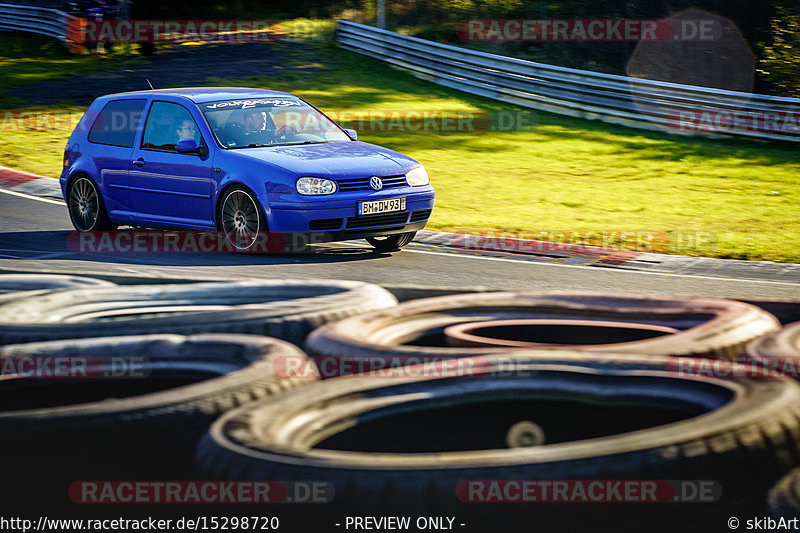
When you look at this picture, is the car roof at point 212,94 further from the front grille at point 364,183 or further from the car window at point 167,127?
the front grille at point 364,183

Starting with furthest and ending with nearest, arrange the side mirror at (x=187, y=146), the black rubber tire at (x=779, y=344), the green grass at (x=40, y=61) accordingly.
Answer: the green grass at (x=40, y=61), the side mirror at (x=187, y=146), the black rubber tire at (x=779, y=344)

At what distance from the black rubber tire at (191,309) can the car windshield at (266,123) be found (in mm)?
3723

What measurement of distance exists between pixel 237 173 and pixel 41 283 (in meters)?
3.18

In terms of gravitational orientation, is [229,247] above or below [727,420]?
below

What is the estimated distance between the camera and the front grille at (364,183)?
9.86 m

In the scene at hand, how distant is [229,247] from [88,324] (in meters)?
4.57

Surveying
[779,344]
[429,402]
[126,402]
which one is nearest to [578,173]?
[779,344]

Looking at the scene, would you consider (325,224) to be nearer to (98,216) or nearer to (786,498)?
(98,216)

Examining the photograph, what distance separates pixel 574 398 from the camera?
4438mm

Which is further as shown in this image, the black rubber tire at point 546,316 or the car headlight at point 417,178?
the car headlight at point 417,178

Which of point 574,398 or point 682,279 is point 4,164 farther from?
point 574,398

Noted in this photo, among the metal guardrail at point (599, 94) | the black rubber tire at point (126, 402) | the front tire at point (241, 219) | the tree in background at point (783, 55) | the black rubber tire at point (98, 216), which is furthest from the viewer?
the tree in background at point (783, 55)

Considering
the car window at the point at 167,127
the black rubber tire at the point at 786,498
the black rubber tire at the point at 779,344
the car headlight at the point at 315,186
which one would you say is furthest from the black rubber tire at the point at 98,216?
the black rubber tire at the point at 786,498

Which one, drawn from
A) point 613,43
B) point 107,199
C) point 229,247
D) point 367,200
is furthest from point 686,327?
point 613,43
